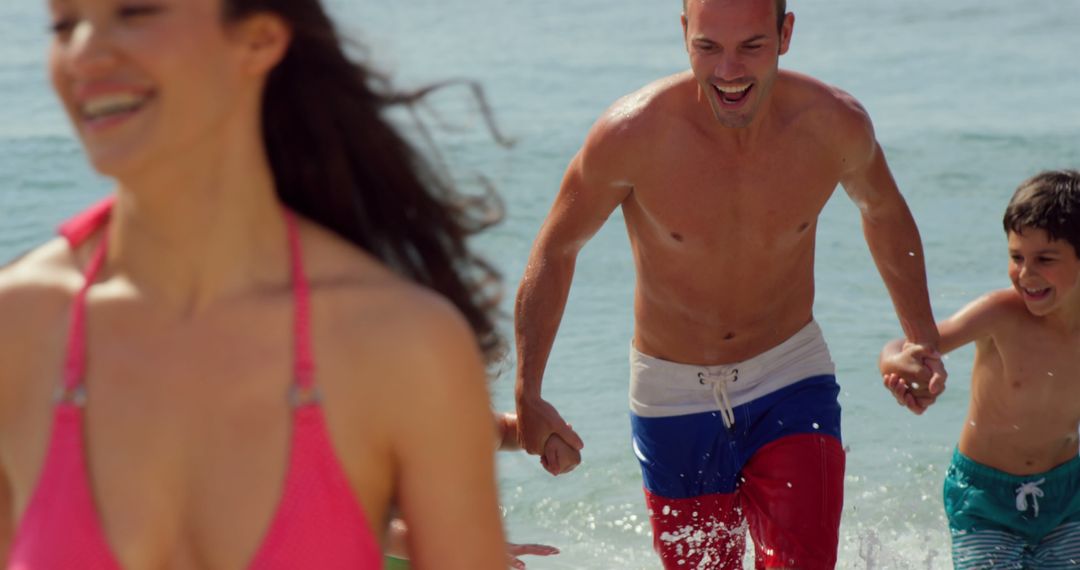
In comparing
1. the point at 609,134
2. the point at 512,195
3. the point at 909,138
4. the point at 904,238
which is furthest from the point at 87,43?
the point at 909,138

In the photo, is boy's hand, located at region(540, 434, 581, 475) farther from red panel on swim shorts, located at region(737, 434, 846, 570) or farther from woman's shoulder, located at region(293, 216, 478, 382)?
woman's shoulder, located at region(293, 216, 478, 382)

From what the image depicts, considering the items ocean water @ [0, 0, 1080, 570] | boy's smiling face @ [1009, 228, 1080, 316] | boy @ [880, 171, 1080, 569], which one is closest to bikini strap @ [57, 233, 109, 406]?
ocean water @ [0, 0, 1080, 570]

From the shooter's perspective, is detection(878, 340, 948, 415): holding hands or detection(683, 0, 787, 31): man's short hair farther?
detection(683, 0, 787, 31): man's short hair

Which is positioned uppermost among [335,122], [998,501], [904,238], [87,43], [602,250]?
[87,43]

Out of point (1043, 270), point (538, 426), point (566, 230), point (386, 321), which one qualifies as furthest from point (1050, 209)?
point (386, 321)

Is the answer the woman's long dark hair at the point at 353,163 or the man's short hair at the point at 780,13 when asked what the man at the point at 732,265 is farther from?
the woman's long dark hair at the point at 353,163

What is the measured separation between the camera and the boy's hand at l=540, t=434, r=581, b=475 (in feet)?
13.2

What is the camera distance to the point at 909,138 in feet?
40.6

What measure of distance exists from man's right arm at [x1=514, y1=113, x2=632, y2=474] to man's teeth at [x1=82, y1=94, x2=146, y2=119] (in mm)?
2832

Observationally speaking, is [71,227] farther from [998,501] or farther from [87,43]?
[998,501]

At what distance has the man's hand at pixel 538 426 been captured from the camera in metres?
4.08

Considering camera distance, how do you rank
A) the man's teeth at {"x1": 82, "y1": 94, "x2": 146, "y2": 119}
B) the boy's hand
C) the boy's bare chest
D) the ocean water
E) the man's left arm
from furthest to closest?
the ocean water, the boy's bare chest, the man's left arm, the boy's hand, the man's teeth at {"x1": 82, "y1": 94, "x2": 146, "y2": 119}

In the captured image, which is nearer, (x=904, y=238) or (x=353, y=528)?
(x=353, y=528)

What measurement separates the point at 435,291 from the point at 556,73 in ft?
41.8
